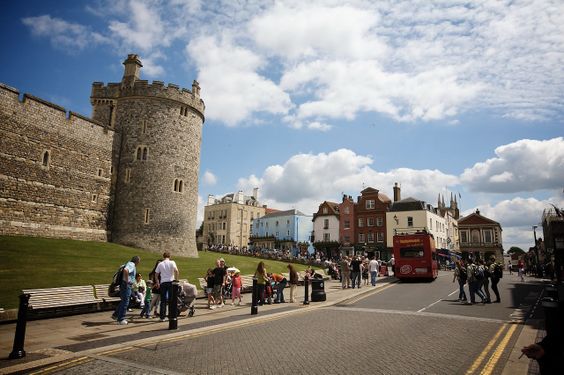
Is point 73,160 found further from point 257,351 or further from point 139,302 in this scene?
point 257,351

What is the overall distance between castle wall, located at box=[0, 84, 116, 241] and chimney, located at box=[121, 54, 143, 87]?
218 inches

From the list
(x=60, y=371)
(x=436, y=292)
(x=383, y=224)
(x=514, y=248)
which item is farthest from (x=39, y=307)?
(x=514, y=248)

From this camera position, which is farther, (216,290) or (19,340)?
(216,290)

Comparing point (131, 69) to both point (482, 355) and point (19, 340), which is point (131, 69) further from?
point (482, 355)

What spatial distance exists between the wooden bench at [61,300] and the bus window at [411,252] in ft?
64.9

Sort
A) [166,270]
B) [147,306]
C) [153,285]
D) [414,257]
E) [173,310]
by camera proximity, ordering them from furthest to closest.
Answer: [414,257], [153,285], [147,306], [166,270], [173,310]

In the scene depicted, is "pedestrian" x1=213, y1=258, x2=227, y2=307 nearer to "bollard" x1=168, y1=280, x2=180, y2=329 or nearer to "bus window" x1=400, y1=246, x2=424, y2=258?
"bollard" x1=168, y1=280, x2=180, y2=329

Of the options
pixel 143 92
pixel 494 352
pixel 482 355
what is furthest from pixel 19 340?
pixel 143 92

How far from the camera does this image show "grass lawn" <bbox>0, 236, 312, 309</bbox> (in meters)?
13.7

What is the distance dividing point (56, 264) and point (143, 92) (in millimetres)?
18264

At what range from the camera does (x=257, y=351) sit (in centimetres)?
710

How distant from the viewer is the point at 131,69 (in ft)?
104

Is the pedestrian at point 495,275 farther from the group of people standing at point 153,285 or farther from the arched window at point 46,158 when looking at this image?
the arched window at point 46,158

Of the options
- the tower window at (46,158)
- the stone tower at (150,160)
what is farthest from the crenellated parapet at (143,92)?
the tower window at (46,158)
